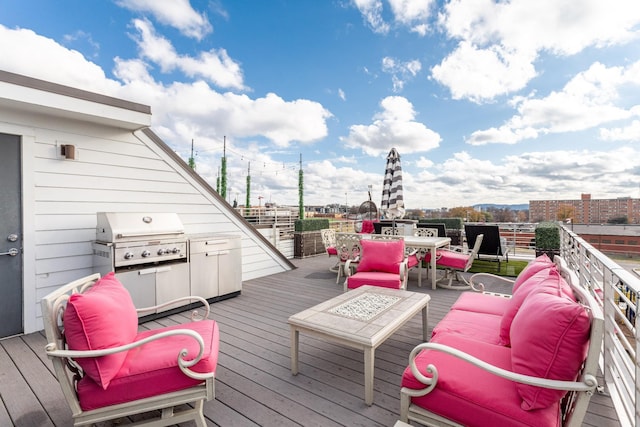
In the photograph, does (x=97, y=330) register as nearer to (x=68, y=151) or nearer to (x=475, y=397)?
(x=475, y=397)

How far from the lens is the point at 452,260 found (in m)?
4.88

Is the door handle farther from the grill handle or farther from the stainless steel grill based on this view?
the grill handle

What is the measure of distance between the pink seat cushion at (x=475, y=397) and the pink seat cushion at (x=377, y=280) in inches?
77.7

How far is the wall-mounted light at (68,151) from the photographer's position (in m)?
3.49

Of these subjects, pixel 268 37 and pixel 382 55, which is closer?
pixel 268 37

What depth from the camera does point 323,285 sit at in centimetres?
512

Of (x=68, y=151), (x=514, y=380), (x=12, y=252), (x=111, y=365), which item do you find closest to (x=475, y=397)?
(x=514, y=380)

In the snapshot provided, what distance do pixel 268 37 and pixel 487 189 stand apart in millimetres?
11605

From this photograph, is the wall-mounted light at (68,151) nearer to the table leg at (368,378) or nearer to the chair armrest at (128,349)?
the chair armrest at (128,349)

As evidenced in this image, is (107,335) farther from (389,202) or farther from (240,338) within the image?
(389,202)

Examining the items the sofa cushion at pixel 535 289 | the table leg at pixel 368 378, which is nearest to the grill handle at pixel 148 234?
the table leg at pixel 368 378

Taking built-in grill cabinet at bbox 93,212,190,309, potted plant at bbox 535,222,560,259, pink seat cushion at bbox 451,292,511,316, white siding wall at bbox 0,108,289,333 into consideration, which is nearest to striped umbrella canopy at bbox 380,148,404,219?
potted plant at bbox 535,222,560,259

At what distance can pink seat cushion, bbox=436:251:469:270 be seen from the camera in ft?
15.7

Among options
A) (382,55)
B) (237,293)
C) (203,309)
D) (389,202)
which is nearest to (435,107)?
(382,55)
